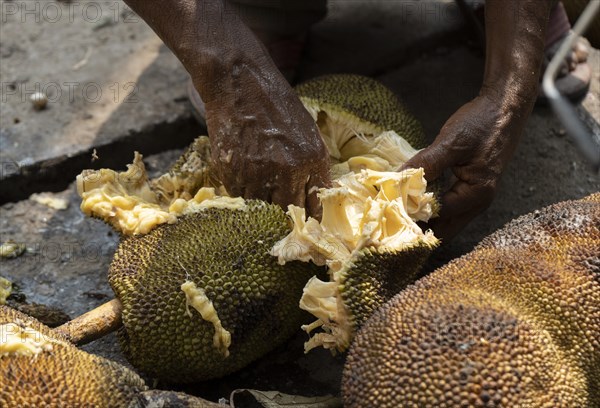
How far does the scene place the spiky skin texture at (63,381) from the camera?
1225 mm

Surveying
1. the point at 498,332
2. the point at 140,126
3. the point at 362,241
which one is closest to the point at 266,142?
the point at 362,241

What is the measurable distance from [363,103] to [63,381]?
1.01 meters

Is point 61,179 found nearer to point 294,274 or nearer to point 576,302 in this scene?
point 294,274

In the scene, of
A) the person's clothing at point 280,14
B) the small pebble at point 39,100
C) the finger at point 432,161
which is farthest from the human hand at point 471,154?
the small pebble at point 39,100

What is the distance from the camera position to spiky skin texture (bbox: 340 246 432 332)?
147 cm

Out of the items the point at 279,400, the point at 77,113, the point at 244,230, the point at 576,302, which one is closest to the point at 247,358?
the point at 279,400

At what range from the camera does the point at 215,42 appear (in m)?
1.68

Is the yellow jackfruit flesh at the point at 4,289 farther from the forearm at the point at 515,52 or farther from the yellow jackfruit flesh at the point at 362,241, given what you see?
the forearm at the point at 515,52

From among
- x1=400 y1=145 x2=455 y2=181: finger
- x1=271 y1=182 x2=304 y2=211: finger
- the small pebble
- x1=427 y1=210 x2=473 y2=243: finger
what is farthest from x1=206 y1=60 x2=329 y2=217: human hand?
the small pebble

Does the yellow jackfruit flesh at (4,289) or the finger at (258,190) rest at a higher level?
the finger at (258,190)

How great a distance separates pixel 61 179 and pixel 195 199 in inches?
31.2

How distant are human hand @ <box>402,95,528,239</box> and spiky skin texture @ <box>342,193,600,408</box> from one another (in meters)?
0.29

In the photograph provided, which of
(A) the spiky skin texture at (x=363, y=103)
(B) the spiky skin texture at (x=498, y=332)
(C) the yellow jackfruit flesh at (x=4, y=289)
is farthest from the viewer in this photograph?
(A) the spiky skin texture at (x=363, y=103)

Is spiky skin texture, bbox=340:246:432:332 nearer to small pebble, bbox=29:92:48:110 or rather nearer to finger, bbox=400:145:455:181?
finger, bbox=400:145:455:181
